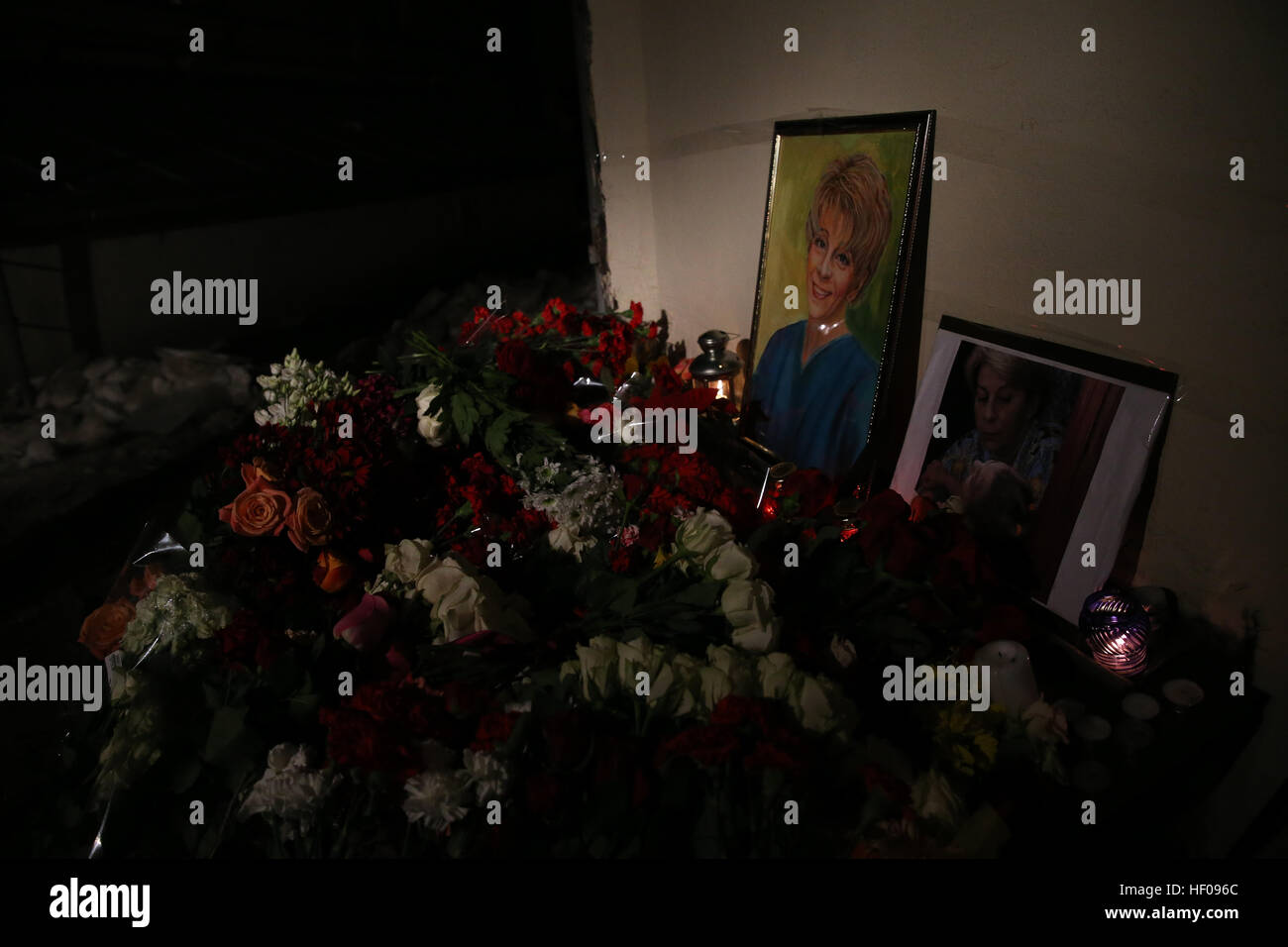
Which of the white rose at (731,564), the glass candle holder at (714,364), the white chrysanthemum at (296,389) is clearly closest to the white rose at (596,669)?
the white rose at (731,564)

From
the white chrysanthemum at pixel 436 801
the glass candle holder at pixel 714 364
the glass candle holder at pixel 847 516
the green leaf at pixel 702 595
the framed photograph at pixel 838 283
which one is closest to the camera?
Result: the white chrysanthemum at pixel 436 801

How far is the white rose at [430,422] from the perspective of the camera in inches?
Result: 78.0

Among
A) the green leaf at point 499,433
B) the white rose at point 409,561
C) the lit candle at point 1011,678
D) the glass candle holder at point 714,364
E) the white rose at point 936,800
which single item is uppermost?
the glass candle holder at point 714,364

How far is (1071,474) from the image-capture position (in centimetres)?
146

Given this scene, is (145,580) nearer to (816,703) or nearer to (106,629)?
(106,629)

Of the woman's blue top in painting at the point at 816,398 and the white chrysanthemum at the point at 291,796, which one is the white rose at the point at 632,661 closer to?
the white chrysanthemum at the point at 291,796

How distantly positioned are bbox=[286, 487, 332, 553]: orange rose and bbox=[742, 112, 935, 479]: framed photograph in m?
1.30

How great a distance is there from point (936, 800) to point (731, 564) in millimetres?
489

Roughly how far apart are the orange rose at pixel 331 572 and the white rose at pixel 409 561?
0.43ft

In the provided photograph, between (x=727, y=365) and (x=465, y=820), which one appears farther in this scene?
(x=727, y=365)

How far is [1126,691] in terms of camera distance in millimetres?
1365

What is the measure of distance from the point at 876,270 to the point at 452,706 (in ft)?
4.81
